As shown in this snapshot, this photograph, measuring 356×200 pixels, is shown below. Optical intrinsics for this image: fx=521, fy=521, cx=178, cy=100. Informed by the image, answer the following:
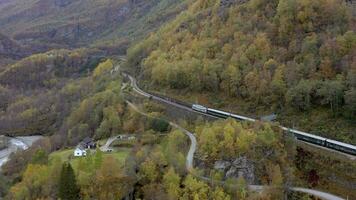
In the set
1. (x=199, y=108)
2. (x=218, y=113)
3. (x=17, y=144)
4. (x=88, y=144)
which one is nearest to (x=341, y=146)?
(x=218, y=113)

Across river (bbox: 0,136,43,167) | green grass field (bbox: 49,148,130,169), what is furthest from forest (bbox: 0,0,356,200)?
river (bbox: 0,136,43,167)

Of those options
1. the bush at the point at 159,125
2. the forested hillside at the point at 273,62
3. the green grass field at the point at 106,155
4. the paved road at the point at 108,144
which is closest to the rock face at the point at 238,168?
the forested hillside at the point at 273,62

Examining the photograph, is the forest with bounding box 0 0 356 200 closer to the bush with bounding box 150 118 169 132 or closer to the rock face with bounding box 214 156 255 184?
the rock face with bounding box 214 156 255 184

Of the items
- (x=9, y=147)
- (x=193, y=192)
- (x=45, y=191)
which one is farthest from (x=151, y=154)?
(x=9, y=147)

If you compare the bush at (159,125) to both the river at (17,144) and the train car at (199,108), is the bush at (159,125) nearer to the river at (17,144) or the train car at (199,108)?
the train car at (199,108)

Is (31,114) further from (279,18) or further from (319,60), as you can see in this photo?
(319,60)

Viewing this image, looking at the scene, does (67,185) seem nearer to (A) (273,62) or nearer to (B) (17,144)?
(A) (273,62)
